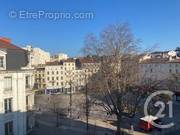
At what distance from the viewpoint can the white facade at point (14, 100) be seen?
96.3ft

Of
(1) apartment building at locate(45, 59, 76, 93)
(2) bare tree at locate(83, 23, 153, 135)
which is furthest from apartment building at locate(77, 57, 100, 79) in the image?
(1) apartment building at locate(45, 59, 76, 93)

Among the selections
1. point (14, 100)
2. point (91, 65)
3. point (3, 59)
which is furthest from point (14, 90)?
point (91, 65)

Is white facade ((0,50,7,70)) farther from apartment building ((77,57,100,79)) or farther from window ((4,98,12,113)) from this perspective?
apartment building ((77,57,100,79))

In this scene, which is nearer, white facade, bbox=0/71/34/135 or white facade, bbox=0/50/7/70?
white facade, bbox=0/50/7/70

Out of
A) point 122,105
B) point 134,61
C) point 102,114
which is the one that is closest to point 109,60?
point 134,61

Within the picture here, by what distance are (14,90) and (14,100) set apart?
98cm

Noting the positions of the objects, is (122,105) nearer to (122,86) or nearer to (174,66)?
(122,86)

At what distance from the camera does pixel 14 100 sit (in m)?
30.9

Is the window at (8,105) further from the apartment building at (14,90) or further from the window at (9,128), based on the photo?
the window at (9,128)

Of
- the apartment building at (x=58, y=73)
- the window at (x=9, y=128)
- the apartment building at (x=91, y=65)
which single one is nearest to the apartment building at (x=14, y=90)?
the window at (x=9, y=128)

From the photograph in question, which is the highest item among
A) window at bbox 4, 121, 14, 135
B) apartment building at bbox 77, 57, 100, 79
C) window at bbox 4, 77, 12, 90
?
apartment building at bbox 77, 57, 100, 79

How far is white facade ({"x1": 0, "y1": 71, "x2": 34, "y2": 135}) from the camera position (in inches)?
1156

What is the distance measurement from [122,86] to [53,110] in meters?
28.5

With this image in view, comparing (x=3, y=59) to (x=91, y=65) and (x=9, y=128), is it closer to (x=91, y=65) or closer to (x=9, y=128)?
(x=9, y=128)
